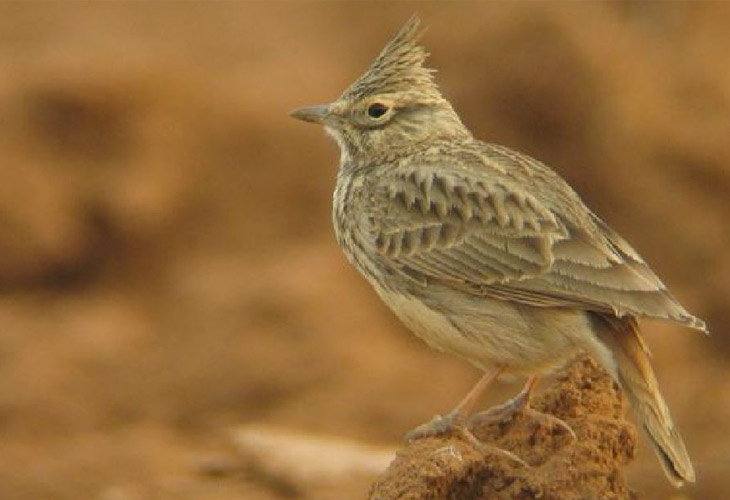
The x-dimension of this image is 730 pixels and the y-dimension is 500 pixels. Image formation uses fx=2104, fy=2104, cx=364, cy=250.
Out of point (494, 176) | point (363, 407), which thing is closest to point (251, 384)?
point (363, 407)

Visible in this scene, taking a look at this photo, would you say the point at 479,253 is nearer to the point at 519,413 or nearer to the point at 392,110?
the point at 519,413

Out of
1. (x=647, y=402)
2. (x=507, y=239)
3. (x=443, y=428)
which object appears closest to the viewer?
(x=647, y=402)

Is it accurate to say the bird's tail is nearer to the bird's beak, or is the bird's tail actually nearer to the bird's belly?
the bird's belly

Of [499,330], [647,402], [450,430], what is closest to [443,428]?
[450,430]

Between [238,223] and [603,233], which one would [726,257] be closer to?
[238,223]

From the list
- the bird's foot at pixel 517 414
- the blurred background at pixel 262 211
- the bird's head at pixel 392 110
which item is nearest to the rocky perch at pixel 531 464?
the bird's foot at pixel 517 414

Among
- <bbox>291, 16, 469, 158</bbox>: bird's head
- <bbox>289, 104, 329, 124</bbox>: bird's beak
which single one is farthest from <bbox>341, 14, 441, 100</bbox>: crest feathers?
<bbox>289, 104, 329, 124</bbox>: bird's beak
